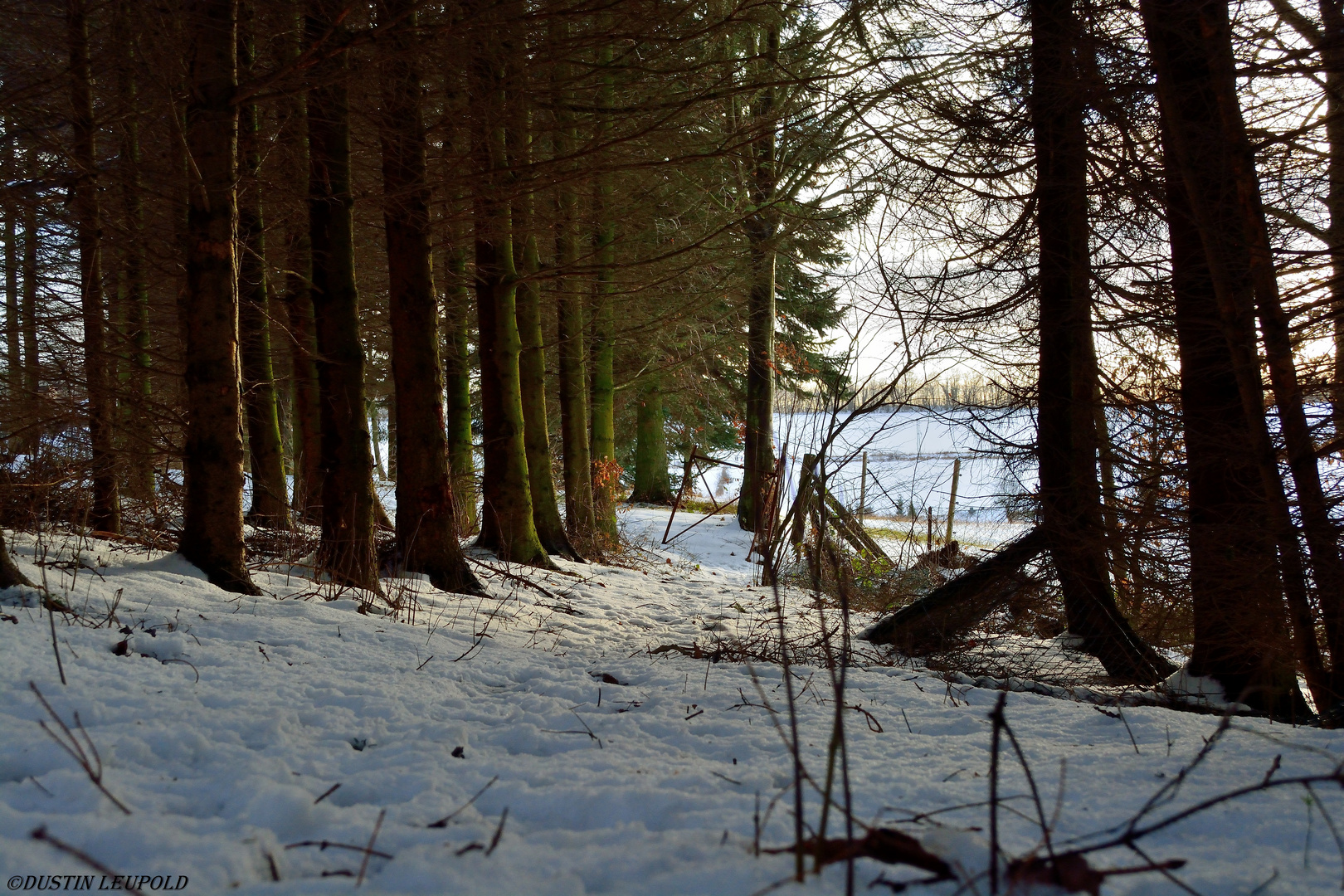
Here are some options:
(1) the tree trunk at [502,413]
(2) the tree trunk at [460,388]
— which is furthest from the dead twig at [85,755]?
(2) the tree trunk at [460,388]

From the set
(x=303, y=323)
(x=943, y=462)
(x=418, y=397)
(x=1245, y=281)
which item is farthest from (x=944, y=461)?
(x=303, y=323)

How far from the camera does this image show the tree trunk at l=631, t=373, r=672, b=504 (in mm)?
18625

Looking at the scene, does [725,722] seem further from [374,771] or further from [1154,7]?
[1154,7]

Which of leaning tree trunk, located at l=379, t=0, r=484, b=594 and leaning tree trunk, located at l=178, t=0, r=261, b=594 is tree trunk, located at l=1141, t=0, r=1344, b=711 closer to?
leaning tree trunk, located at l=178, t=0, r=261, b=594

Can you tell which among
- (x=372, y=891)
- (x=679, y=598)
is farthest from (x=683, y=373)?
(x=372, y=891)

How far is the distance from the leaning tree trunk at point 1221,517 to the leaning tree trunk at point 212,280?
4.87 metres

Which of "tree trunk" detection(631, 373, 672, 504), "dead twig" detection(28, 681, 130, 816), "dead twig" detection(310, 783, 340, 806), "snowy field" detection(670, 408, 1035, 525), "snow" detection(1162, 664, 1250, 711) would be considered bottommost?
"snow" detection(1162, 664, 1250, 711)

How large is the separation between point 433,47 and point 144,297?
5297 mm

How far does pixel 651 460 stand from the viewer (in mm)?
18906

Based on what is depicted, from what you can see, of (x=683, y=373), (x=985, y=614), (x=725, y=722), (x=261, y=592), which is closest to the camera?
(x=725, y=722)

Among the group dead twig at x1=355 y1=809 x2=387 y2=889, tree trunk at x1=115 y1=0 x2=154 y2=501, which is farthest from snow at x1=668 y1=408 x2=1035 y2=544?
tree trunk at x1=115 y1=0 x2=154 y2=501

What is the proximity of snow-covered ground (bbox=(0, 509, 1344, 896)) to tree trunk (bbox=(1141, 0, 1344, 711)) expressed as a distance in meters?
0.92

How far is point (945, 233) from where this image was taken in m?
5.00

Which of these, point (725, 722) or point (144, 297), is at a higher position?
point (144, 297)
